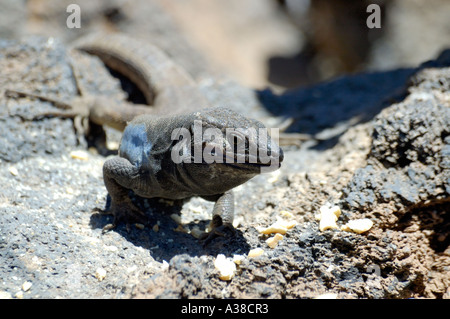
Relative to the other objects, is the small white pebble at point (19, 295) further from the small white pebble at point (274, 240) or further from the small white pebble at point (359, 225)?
the small white pebble at point (359, 225)

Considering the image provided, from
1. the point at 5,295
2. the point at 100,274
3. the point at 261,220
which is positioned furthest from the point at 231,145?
the point at 5,295

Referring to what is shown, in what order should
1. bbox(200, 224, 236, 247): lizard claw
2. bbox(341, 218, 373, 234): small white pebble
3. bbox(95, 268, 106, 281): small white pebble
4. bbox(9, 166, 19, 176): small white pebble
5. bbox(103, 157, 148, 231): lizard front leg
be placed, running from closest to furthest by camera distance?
1. bbox(95, 268, 106, 281): small white pebble
2. bbox(341, 218, 373, 234): small white pebble
3. bbox(200, 224, 236, 247): lizard claw
4. bbox(103, 157, 148, 231): lizard front leg
5. bbox(9, 166, 19, 176): small white pebble

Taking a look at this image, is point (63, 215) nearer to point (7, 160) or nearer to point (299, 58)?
point (7, 160)

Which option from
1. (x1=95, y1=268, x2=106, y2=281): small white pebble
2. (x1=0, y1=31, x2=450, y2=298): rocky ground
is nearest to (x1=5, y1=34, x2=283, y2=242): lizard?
(x1=0, y1=31, x2=450, y2=298): rocky ground

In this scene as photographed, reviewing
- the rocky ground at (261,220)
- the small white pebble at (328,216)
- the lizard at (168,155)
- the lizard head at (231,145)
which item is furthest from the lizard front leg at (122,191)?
the small white pebble at (328,216)

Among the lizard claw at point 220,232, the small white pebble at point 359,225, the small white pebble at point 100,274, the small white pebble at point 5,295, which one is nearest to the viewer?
the small white pebble at point 5,295

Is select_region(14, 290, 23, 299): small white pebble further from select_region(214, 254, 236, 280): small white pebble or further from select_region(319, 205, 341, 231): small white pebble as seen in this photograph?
select_region(319, 205, 341, 231): small white pebble

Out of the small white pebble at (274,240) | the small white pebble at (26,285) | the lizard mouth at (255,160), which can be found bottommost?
the small white pebble at (26,285)

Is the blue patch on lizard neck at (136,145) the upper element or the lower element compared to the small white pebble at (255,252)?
upper
